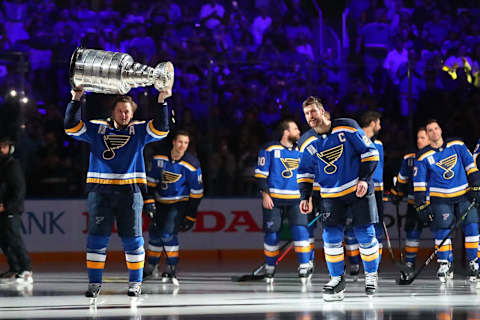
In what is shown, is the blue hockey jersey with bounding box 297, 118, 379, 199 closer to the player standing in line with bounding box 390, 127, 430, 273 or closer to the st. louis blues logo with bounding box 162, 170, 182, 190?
the st. louis blues logo with bounding box 162, 170, 182, 190

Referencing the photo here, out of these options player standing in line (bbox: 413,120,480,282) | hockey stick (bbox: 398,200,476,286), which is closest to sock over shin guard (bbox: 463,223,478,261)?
player standing in line (bbox: 413,120,480,282)

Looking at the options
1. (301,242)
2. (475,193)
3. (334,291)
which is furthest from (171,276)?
(475,193)

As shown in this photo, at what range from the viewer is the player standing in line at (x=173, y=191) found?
939 centimetres

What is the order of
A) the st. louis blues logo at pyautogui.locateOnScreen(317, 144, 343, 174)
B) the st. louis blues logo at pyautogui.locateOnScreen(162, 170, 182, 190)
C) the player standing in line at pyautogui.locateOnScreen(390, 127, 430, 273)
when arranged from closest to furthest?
the st. louis blues logo at pyautogui.locateOnScreen(317, 144, 343, 174) < the st. louis blues logo at pyautogui.locateOnScreen(162, 170, 182, 190) < the player standing in line at pyautogui.locateOnScreen(390, 127, 430, 273)

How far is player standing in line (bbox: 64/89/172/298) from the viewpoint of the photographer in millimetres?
7309

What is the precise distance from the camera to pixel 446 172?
9.19 m

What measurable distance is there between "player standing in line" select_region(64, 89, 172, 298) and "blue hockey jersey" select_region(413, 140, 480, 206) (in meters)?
3.04

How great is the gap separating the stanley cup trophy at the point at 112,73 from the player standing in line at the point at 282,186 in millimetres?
2612

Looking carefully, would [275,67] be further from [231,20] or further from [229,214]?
[229,214]

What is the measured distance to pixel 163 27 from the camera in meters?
13.9

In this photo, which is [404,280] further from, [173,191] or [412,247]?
[173,191]

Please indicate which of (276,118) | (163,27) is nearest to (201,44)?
(163,27)

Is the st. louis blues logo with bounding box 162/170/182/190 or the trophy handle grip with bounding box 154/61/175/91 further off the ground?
the trophy handle grip with bounding box 154/61/175/91

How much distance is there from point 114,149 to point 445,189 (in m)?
3.53
